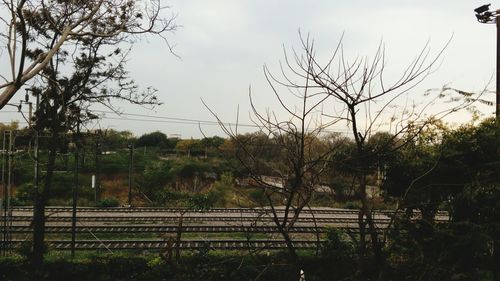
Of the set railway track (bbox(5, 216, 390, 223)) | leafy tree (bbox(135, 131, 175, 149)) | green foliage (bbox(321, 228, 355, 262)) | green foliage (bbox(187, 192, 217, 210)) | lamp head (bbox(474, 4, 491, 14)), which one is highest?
lamp head (bbox(474, 4, 491, 14))

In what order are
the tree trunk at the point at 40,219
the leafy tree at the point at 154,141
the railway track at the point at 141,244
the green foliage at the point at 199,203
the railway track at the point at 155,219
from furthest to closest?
the leafy tree at the point at 154,141, the green foliage at the point at 199,203, the railway track at the point at 155,219, the railway track at the point at 141,244, the tree trunk at the point at 40,219

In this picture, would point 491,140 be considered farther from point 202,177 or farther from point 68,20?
point 202,177

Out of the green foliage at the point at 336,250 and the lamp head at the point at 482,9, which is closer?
the green foliage at the point at 336,250

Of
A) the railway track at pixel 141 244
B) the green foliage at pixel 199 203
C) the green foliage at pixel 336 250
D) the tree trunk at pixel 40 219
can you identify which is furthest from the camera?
the green foliage at pixel 199 203

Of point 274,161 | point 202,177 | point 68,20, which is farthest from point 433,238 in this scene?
point 202,177

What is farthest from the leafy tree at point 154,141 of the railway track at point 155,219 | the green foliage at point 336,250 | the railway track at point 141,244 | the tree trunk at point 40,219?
the green foliage at point 336,250

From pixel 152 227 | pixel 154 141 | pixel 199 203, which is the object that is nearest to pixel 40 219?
pixel 152 227

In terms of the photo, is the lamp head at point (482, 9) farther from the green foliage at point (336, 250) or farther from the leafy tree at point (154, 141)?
the leafy tree at point (154, 141)

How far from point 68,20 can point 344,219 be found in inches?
547

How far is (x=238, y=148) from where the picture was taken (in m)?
3.55

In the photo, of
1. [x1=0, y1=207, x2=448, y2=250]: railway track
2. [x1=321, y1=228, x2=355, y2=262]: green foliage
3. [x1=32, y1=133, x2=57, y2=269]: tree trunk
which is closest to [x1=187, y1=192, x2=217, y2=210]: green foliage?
[x1=0, y1=207, x2=448, y2=250]: railway track

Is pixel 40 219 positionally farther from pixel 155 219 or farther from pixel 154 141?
pixel 154 141

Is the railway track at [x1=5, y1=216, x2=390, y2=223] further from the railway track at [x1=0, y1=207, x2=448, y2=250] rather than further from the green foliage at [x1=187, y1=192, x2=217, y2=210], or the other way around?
the green foliage at [x1=187, y1=192, x2=217, y2=210]

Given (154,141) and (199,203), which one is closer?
(199,203)
